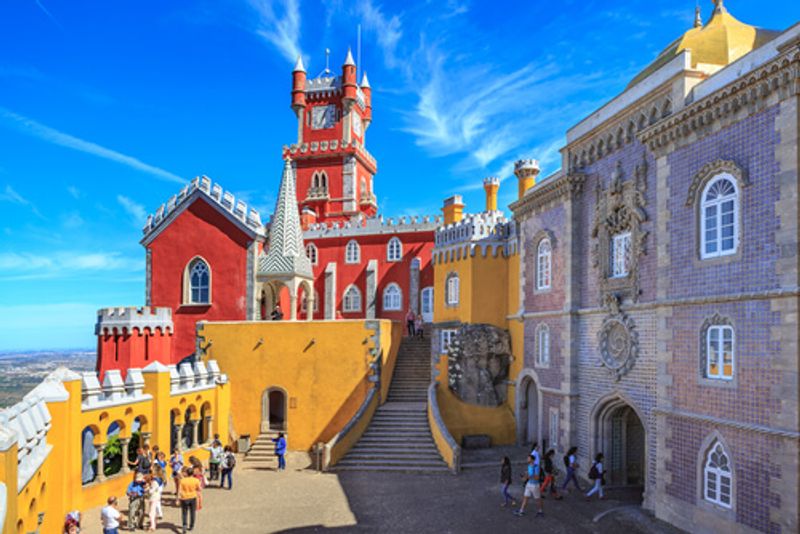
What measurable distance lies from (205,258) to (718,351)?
2090cm

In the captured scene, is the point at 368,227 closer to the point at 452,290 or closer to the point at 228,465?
the point at 452,290

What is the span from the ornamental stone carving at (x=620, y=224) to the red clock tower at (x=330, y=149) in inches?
902

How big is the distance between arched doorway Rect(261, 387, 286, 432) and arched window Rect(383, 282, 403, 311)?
9.84m

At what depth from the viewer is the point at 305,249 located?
114ft

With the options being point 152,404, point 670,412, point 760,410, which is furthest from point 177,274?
point 760,410

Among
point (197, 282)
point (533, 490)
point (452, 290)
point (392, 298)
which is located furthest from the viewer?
point (392, 298)

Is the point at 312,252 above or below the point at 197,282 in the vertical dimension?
above

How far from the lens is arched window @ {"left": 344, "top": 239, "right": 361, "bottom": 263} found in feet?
115

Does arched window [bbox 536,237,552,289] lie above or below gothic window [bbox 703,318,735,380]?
above

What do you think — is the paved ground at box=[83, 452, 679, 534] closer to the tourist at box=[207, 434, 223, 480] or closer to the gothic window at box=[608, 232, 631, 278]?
the tourist at box=[207, 434, 223, 480]

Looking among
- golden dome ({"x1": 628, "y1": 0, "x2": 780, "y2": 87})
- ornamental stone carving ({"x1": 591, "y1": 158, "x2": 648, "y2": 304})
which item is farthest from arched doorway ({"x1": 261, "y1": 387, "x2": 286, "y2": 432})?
golden dome ({"x1": 628, "y1": 0, "x2": 780, "y2": 87})

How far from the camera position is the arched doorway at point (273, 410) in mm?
23377

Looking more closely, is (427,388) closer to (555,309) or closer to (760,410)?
(555,309)

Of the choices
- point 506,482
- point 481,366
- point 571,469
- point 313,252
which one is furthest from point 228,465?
point 313,252
